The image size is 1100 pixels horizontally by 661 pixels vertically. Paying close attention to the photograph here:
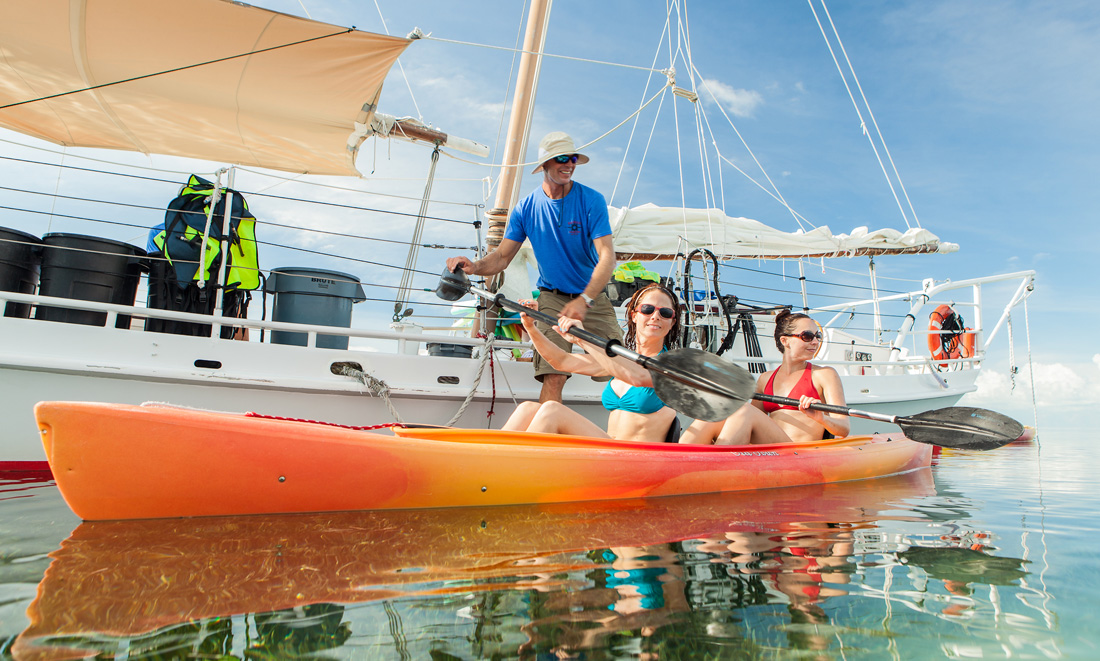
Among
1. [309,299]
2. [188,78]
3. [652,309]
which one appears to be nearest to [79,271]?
[309,299]

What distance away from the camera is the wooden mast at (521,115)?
5.29m

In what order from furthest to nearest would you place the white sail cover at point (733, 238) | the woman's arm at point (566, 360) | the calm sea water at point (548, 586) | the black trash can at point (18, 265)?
the white sail cover at point (733, 238) < the black trash can at point (18, 265) < the woman's arm at point (566, 360) < the calm sea water at point (548, 586)

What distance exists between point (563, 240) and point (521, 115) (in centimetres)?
216

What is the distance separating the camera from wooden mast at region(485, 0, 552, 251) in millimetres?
5285

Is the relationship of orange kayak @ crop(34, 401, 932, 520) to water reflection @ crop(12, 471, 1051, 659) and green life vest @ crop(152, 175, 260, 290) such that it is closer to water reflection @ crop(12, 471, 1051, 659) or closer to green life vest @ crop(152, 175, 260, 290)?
water reflection @ crop(12, 471, 1051, 659)

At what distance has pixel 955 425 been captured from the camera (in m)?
3.77

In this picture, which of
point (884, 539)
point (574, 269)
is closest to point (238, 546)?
point (884, 539)

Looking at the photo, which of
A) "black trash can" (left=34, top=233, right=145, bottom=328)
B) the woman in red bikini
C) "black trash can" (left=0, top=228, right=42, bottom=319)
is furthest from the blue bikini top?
"black trash can" (left=0, top=228, right=42, bottom=319)

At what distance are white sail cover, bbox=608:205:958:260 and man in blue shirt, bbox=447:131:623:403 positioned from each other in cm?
414

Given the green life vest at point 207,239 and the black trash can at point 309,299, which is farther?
the black trash can at point 309,299

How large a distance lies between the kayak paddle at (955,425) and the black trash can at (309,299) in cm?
337

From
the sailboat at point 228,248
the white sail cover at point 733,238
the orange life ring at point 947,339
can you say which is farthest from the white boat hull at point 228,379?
the orange life ring at point 947,339

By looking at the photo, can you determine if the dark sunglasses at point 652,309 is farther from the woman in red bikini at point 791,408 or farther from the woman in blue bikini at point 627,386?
the woman in red bikini at point 791,408

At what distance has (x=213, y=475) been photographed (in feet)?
7.47
